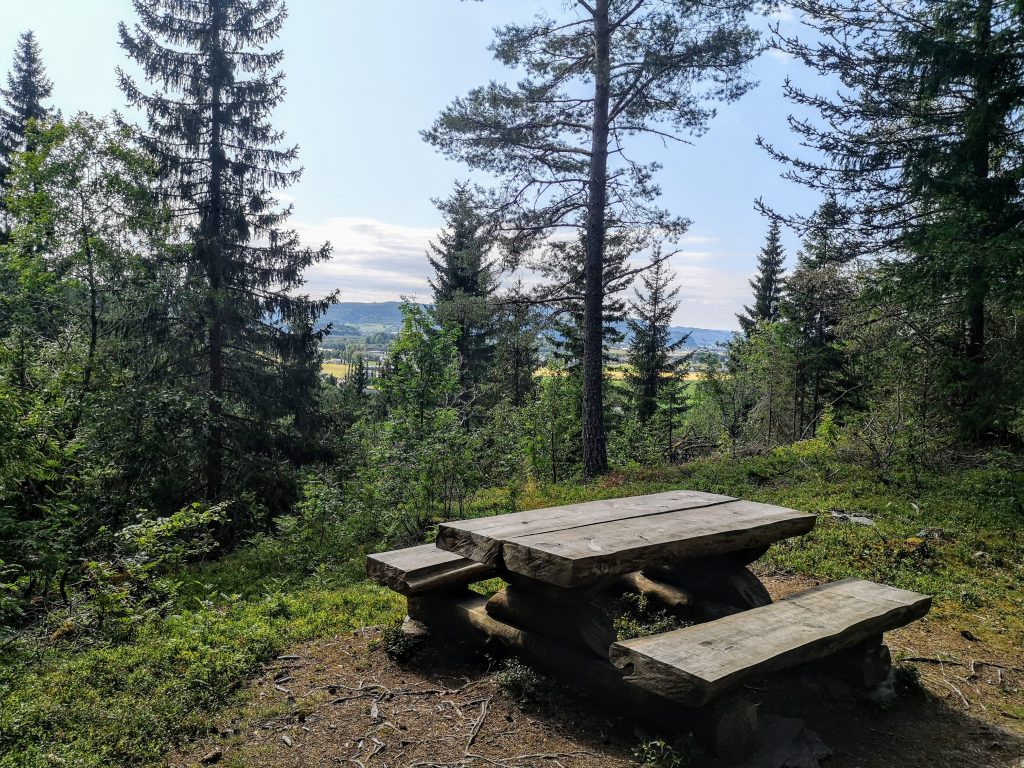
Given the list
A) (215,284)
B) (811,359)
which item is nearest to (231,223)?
(215,284)

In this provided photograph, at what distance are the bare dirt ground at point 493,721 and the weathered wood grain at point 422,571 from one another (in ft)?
1.72

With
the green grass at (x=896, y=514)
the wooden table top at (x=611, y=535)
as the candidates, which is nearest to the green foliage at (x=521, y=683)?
the wooden table top at (x=611, y=535)

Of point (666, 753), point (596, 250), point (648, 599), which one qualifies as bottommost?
point (666, 753)

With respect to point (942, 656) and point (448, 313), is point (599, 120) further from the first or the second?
point (942, 656)

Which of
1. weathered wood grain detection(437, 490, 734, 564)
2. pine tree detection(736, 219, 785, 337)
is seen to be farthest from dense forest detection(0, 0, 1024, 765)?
pine tree detection(736, 219, 785, 337)

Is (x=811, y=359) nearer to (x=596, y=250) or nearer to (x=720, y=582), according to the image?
(x=596, y=250)

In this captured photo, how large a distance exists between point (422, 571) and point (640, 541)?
1.57 metres

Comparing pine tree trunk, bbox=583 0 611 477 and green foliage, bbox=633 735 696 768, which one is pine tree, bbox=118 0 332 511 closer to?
pine tree trunk, bbox=583 0 611 477

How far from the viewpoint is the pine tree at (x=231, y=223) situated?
13.9 metres

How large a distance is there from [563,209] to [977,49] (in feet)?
22.6

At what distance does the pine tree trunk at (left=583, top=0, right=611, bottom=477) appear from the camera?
436 inches

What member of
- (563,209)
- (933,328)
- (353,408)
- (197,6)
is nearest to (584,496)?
(563,209)

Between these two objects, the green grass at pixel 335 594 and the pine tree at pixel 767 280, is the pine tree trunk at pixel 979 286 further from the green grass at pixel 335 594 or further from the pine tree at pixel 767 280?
the pine tree at pixel 767 280

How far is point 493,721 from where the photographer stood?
11.2ft
